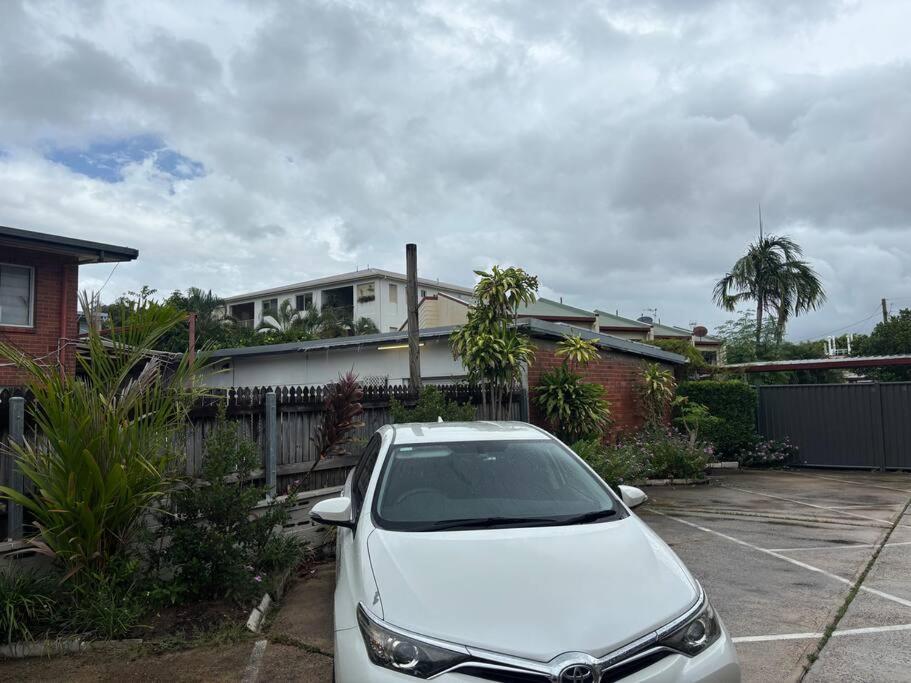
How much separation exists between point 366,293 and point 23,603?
40.1m

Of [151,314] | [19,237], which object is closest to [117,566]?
[151,314]

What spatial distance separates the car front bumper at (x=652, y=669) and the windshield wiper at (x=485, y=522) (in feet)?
2.75

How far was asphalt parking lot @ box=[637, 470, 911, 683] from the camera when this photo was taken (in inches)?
167

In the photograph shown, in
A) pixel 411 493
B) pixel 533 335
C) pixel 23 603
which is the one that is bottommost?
pixel 23 603

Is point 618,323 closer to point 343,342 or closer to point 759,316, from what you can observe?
point 759,316

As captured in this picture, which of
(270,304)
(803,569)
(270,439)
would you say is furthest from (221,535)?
(270,304)

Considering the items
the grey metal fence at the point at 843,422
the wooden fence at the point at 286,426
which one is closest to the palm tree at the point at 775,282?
the grey metal fence at the point at 843,422

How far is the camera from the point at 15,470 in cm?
479

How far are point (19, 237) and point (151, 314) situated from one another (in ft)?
25.1

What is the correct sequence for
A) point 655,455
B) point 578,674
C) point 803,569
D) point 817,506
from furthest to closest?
point 655,455 → point 817,506 → point 803,569 → point 578,674

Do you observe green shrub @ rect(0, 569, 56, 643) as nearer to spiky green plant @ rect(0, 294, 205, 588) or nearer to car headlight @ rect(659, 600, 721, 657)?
spiky green plant @ rect(0, 294, 205, 588)

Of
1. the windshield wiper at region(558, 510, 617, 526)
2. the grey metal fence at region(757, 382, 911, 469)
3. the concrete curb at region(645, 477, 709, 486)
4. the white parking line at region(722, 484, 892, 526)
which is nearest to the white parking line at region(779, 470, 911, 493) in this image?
the grey metal fence at region(757, 382, 911, 469)

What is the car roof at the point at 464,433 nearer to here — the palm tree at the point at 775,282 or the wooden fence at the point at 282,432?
the wooden fence at the point at 282,432

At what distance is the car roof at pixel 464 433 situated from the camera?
15.1 ft
